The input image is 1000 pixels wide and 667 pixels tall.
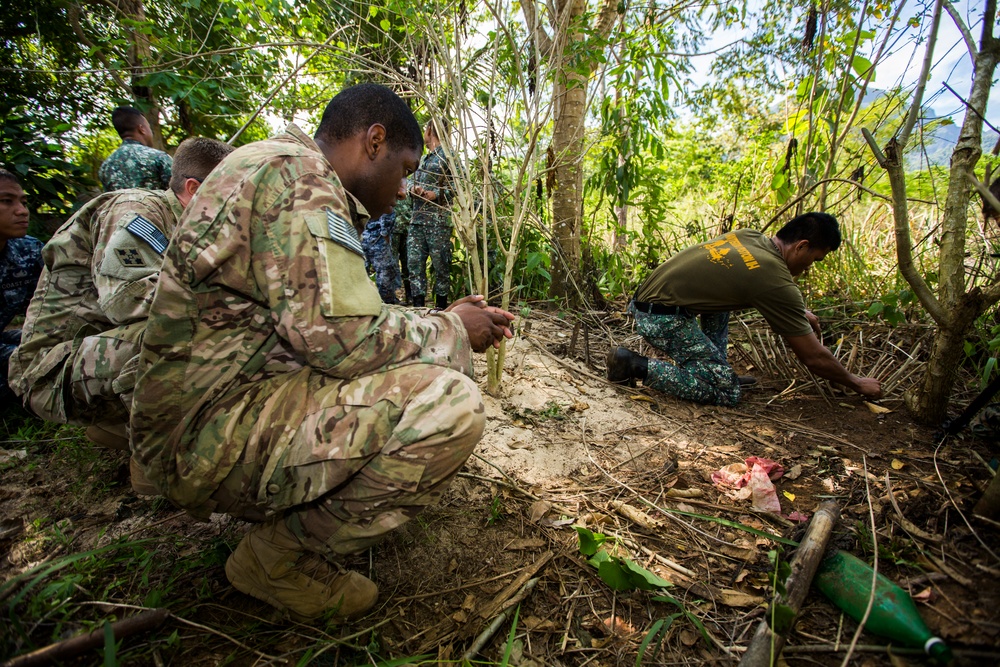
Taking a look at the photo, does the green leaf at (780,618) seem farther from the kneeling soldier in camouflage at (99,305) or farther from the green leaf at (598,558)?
the kneeling soldier in camouflage at (99,305)

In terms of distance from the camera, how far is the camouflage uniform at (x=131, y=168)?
3215 millimetres

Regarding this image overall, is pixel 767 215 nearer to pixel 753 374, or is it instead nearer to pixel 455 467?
pixel 753 374

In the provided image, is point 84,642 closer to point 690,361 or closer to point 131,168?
point 690,361

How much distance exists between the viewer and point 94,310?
1971 millimetres

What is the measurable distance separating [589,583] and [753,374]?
2.52 m

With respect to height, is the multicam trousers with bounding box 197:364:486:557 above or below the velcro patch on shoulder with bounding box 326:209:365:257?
below

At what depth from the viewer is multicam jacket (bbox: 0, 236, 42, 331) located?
2727 millimetres

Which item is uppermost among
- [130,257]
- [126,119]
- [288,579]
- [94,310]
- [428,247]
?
[126,119]

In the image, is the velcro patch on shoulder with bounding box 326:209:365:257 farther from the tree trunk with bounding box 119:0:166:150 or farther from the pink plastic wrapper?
the tree trunk with bounding box 119:0:166:150

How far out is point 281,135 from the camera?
1.41 metres

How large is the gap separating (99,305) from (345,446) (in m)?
1.43

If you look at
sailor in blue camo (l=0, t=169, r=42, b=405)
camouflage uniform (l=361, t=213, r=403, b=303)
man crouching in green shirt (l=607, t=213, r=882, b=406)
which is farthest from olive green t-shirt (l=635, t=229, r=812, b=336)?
sailor in blue camo (l=0, t=169, r=42, b=405)

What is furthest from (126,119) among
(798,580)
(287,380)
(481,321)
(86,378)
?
(798,580)

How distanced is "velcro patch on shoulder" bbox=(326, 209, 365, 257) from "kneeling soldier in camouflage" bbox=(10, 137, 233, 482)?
1.02 metres
